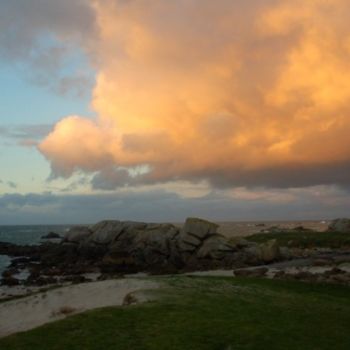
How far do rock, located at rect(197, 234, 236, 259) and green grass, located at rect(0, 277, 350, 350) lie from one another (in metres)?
40.6

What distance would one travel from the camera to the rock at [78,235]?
84.7m

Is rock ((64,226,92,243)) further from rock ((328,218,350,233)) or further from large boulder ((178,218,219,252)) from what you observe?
rock ((328,218,350,233))

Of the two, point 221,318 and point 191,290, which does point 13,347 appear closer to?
point 221,318

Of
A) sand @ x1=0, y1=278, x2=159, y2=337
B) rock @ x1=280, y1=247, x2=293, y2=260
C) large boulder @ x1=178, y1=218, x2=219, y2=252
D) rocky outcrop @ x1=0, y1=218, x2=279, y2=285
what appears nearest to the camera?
sand @ x1=0, y1=278, x2=159, y2=337

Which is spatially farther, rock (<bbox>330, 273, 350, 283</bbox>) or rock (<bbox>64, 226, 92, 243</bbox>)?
rock (<bbox>64, 226, 92, 243</bbox>)

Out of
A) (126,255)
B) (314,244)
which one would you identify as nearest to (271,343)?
(126,255)

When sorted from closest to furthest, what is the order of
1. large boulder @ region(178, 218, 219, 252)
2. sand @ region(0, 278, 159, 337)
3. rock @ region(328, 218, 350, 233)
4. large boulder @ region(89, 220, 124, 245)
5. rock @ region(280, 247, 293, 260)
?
sand @ region(0, 278, 159, 337)
rock @ region(280, 247, 293, 260)
large boulder @ region(178, 218, 219, 252)
large boulder @ region(89, 220, 124, 245)
rock @ region(328, 218, 350, 233)

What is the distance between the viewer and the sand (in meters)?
22.0

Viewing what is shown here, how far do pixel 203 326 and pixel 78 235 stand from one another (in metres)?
72.0

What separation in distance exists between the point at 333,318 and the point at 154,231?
54.4 m

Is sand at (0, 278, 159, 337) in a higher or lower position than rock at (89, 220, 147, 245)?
lower

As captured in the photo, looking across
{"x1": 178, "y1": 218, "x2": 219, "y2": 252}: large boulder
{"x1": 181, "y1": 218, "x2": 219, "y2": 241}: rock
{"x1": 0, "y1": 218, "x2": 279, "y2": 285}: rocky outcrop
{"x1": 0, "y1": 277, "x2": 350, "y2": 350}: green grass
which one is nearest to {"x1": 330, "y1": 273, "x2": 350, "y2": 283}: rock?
{"x1": 0, "y1": 277, "x2": 350, "y2": 350}: green grass

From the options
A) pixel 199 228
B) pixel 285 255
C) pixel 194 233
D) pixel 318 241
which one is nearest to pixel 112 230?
pixel 194 233

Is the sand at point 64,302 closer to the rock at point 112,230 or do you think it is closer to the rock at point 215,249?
the rock at point 215,249
